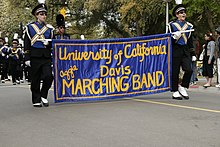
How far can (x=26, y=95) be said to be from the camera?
1172 cm

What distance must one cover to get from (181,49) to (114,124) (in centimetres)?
365

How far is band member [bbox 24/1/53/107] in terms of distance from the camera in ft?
29.2

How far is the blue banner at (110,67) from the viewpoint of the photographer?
9.24 meters

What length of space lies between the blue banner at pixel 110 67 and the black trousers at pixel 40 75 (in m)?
0.15

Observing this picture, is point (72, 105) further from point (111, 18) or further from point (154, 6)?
point (111, 18)

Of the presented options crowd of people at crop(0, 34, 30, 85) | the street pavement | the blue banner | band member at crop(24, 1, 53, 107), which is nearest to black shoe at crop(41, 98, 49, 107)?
band member at crop(24, 1, 53, 107)

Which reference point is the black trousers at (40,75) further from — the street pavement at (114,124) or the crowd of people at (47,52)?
the street pavement at (114,124)

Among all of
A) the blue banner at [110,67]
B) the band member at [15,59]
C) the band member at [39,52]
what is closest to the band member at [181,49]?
the blue banner at [110,67]

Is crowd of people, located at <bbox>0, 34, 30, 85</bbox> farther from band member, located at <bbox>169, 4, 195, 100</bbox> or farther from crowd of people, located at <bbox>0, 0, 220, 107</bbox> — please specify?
band member, located at <bbox>169, 4, 195, 100</bbox>

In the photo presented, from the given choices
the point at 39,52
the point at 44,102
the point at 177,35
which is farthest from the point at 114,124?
the point at 177,35

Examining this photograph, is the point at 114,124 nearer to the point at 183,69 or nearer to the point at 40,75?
the point at 40,75

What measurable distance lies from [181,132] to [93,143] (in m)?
1.36

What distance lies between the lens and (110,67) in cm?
970

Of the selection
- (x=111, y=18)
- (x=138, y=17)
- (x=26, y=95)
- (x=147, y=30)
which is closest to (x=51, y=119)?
(x=26, y=95)
